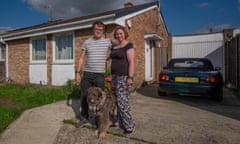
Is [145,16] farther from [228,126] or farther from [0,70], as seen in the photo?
[0,70]

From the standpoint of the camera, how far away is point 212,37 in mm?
12133

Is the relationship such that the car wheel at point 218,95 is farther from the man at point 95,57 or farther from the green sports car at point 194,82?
the man at point 95,57

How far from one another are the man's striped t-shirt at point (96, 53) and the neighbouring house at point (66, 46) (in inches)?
145

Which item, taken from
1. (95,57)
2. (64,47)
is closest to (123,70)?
(95,57)

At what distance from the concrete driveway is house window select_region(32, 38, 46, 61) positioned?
19.0 feet

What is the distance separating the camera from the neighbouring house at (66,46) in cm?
764

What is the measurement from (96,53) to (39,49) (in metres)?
7.61

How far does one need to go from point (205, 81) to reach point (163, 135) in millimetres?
2833

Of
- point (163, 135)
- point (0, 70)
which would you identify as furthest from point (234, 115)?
point (0, 70)

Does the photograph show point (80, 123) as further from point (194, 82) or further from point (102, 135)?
point (194, 82)

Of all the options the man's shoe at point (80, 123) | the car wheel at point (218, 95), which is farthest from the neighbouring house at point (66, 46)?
the man's shoe at point (80, 123)

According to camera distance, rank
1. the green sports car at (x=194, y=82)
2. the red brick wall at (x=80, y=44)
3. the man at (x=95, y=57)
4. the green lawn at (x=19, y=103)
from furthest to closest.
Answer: the red brick wall at (x=80, y=44) < the green sports car at (x=194, y=82) < the green lawn at (x=19, y=103) < the man at (x=95, y=57)

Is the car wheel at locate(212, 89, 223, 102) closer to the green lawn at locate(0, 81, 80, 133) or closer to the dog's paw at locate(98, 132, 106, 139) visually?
the dog's paw at locate(98, 132, 106, 139)

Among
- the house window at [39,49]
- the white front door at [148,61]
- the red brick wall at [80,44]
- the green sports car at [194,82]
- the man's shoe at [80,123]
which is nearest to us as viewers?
the man's shoe at [80,123]
